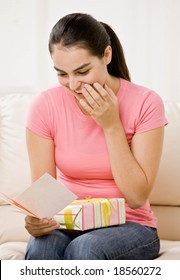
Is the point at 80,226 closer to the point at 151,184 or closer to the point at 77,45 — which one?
the point at 151,184

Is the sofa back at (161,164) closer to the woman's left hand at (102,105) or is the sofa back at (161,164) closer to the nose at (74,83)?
the woman's left hand at (102,105)

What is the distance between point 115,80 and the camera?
1.79m

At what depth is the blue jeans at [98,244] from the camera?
1.49m

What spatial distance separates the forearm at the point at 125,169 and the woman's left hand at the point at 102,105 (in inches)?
1.0

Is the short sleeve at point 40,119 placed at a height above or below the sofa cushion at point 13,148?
above

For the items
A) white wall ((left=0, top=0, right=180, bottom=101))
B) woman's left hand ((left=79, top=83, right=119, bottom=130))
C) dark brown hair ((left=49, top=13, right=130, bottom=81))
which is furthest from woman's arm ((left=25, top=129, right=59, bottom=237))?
white wall ((left=0, top=0, right=180, bottom=101))

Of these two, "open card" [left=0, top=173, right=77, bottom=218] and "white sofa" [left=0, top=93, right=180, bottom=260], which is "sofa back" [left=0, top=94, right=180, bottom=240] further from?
"open card" [left=0, top=173, right=77, bottom=218]

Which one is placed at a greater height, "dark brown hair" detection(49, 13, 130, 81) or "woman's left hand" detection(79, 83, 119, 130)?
"dark brown hair" detection(49, 13, 130, 81)

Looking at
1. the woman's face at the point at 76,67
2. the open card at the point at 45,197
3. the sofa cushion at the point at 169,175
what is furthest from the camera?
the sofa cushion at the point at 169,175

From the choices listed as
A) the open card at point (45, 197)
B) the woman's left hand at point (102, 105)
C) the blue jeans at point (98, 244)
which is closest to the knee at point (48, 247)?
the blue jeans at point (98, 244)

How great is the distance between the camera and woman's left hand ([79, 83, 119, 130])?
5.33 ft

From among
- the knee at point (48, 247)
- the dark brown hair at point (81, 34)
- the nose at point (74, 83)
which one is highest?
the dark brown hair at point (81, 34)

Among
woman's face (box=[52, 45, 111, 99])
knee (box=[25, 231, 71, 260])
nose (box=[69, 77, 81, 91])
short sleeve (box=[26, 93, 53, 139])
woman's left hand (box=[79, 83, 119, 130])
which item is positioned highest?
woman's face (box=[52, 45, 111, 99])

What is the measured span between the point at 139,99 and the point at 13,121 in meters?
0.57
